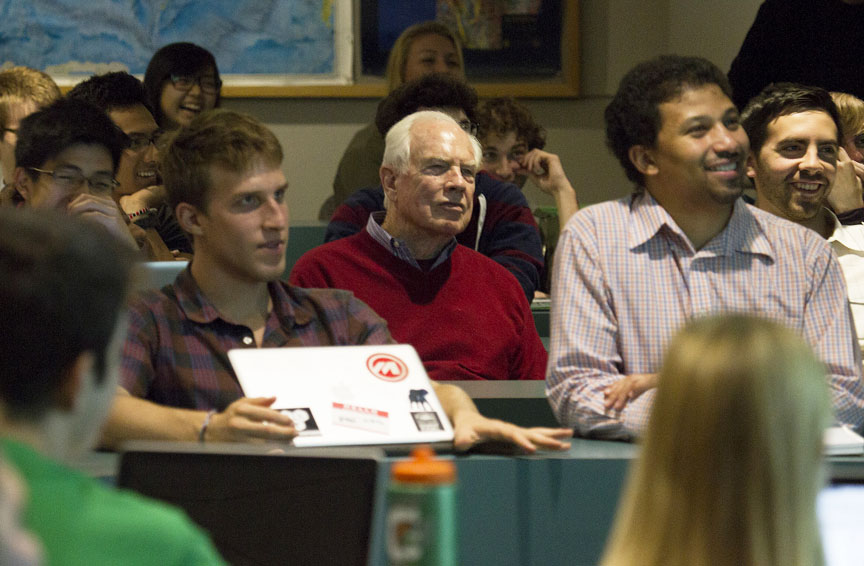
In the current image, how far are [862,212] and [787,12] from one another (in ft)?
3.64

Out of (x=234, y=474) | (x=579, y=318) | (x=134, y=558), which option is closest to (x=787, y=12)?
(x=579, y=318)

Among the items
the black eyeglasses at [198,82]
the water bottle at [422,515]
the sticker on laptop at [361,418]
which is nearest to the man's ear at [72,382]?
the water bottle at [422,515]

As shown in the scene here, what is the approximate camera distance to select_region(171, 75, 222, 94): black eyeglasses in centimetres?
437

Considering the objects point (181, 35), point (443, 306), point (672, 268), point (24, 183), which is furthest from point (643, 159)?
point (181, 35)

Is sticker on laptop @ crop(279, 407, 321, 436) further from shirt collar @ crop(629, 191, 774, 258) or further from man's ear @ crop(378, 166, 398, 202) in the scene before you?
man's ear @ crop(378, 166, 398, 202)

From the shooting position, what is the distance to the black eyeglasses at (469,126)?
3.55 m

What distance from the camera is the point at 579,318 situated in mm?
2158

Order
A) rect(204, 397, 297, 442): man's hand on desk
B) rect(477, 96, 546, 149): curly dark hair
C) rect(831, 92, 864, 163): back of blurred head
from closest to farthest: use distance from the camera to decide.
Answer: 1. rect(204, 397, 297, 442): man's hand on desk
2. rect(831, 92, 864, 163): back of blurred head
3. rect(477, 96, 546, 149): curly dark hair

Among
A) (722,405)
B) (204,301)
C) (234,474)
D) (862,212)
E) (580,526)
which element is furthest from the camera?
(862,212)

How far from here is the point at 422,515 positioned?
3.30 ft

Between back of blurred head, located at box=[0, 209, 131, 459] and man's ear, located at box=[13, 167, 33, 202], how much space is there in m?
2.06

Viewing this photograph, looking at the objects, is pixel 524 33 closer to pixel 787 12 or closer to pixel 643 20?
pixel 643 20

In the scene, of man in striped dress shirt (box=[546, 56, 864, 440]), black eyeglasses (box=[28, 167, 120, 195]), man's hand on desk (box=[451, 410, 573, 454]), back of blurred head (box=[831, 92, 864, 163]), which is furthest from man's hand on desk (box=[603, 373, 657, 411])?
back of blurred head (box=[831, 92, 864, 163])

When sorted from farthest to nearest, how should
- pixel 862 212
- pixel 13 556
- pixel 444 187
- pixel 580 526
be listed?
pixel 862 212 → pixel 444 187 → pixel 580 526 → pixel 13 556
